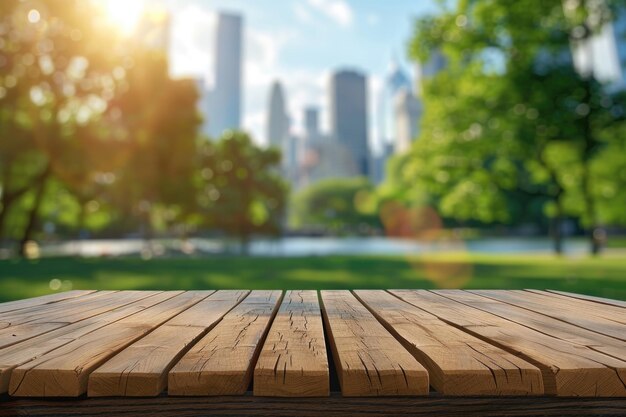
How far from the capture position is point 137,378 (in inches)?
50.4

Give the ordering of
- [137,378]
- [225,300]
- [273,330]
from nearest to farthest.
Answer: [137,378] < [273,330] < [225,300]

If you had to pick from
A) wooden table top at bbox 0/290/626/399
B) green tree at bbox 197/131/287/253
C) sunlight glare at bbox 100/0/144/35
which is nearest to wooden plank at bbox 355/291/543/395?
wooden table top at bbox 0/290/626/399

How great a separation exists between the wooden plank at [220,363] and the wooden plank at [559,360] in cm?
86

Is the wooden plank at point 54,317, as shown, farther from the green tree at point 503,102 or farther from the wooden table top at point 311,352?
the green tree at point 503,102

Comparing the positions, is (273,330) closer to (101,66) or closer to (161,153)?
(101,66)

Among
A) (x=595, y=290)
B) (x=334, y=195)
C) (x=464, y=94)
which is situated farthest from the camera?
(x=334, y=195)

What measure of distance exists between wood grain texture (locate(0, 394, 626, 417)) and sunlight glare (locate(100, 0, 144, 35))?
22080 mm

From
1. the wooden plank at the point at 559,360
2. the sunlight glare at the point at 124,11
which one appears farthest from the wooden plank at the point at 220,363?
the sunlight glare at the point at 124,11

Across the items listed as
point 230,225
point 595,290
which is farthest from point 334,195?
point 595,290

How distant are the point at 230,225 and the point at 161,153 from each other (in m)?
12.8

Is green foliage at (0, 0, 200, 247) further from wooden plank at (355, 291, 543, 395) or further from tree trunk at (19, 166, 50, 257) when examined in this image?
wooden plank at (355, 291, 543, 395)

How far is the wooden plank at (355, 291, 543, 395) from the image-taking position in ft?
4.24

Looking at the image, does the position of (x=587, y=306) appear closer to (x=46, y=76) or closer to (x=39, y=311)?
(x=39, y=311)

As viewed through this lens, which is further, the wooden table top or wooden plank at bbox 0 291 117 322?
wooden plank at bbox 0 291 117 322
